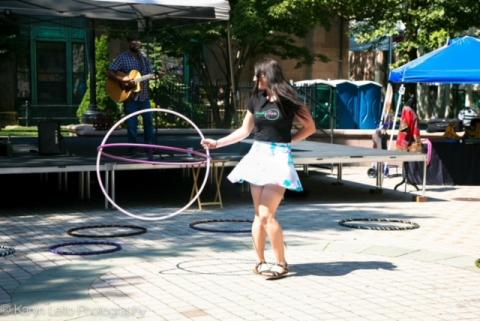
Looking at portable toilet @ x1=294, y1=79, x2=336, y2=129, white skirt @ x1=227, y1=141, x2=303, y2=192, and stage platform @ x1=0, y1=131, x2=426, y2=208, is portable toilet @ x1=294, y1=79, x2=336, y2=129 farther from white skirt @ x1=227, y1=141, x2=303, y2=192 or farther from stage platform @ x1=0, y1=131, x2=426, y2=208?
white skirt @ x1=227, y1=141, x2=303, y2=192

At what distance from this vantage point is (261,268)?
7.17 m

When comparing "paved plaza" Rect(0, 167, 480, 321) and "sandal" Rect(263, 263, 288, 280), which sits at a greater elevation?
"sandal" Rect(263, 263, 288, 280)

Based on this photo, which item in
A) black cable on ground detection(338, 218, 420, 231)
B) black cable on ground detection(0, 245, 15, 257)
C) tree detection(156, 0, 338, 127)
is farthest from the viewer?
tree detection(156, 0, 338, 127)

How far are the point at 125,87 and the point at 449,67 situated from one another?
6.73 metres

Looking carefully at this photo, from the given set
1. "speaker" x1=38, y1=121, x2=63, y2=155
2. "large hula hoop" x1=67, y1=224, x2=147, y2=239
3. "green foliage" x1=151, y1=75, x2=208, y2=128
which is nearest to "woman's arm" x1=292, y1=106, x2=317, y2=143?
"large hula hoop" x1=67, y1=224, x2=147, y2=239

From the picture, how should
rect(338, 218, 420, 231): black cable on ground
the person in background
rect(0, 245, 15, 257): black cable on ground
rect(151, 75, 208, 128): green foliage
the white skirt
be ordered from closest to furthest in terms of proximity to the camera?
the white skirt
rect(0, 245, 15, 257): black cable on ground
rect(338, 218, 420, 231): black cable on ground
the person in background
rect(151, 75, 208, 128): green foliage

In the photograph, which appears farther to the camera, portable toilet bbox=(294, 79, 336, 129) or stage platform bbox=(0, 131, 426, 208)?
portable toilet bbox=(294, 79, 336, 129)

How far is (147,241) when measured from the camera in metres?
9.02

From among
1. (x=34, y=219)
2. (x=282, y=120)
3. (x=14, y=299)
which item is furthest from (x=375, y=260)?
(x=34, y=219)

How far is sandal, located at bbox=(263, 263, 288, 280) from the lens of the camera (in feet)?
22.8

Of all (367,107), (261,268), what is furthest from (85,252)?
(367,107)

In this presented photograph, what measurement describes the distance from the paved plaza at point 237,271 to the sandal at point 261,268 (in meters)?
0.12

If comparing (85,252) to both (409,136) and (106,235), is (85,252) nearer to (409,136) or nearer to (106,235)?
(106,235)

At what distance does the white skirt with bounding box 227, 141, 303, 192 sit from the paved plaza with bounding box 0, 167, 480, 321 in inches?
37.4
